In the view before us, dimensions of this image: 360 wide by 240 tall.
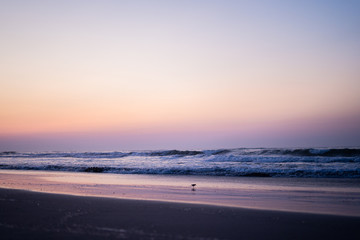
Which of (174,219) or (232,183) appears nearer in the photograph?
(174,219)

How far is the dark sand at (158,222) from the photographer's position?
505cm

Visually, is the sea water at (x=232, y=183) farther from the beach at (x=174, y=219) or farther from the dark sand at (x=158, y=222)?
the dark sand at (x=158, y=222)

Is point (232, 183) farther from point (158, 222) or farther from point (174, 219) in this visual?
point (158, 222)

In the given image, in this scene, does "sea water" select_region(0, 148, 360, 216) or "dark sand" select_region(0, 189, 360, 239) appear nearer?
"dark sand" select_region(0, 189, 360, 239)

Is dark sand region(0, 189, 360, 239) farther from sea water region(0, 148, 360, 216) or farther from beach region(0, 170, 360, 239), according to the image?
sea water region(0, 148, 360, 216)

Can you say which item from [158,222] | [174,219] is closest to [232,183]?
[174,219]

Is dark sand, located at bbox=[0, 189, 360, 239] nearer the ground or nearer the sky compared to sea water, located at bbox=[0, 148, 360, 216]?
nearer the sky

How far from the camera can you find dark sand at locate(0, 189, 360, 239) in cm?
505

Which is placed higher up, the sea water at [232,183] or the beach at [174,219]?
the beach at [174,219]

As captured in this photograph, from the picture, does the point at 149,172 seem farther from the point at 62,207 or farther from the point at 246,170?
the point at 62,207

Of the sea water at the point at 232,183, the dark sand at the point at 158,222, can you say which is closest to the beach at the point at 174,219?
the dark sand at the point at 158,222

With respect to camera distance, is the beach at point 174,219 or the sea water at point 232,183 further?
the sea water at point 232,183

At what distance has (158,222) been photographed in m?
5.93

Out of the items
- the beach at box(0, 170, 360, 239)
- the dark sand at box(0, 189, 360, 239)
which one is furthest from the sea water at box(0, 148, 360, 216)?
the dark sand at box(0, 189, 360, 239)
